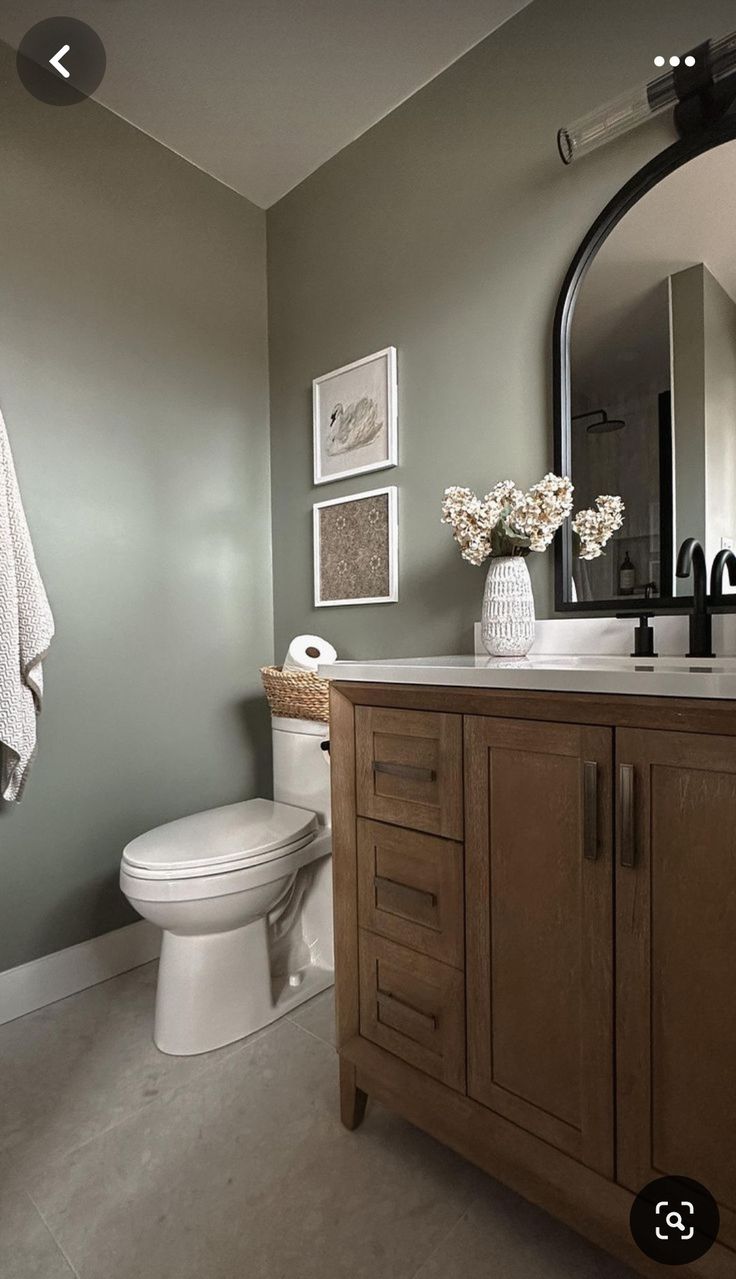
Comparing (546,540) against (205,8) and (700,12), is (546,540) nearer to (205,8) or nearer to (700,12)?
(700,12)

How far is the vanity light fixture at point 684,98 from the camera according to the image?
1293 millimetres

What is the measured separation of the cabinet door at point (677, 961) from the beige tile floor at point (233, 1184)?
1.17 ft

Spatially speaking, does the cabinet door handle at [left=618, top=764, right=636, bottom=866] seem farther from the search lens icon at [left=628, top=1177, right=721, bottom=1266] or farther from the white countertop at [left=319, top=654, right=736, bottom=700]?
the search lens icon at [left=628, top=1177, right=721, bottom=1266]

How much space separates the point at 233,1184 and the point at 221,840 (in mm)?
667

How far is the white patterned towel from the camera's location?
1.43m

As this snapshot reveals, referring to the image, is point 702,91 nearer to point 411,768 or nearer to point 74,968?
point 411,768

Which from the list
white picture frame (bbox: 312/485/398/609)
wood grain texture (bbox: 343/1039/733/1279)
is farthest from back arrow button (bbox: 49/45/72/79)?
wood grain texture (bbox: 343/1039/733/1279)

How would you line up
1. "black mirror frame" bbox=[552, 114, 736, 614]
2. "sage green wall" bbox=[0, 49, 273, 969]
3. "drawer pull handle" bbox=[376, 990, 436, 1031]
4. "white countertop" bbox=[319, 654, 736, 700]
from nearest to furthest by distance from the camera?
1. "white countertop" bbox=[319, 654, 736, 700]
2. "drawer pull handle" bbox=[376, 990, 436, 1031]
3. "black mirror frame" bbox=[552, 114, 736, 614]
4. "sage green wall" bbox=[0, 49, 273, 969]

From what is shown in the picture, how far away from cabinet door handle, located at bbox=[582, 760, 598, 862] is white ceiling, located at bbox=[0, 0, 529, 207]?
6.35 feet

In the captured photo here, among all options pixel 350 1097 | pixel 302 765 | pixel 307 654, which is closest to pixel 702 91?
pixel 307 654

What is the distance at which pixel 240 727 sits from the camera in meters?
2.29

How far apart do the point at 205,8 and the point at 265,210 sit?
732 mm

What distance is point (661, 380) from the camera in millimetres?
1411

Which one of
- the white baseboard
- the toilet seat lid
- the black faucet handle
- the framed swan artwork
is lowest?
the white baseboard
